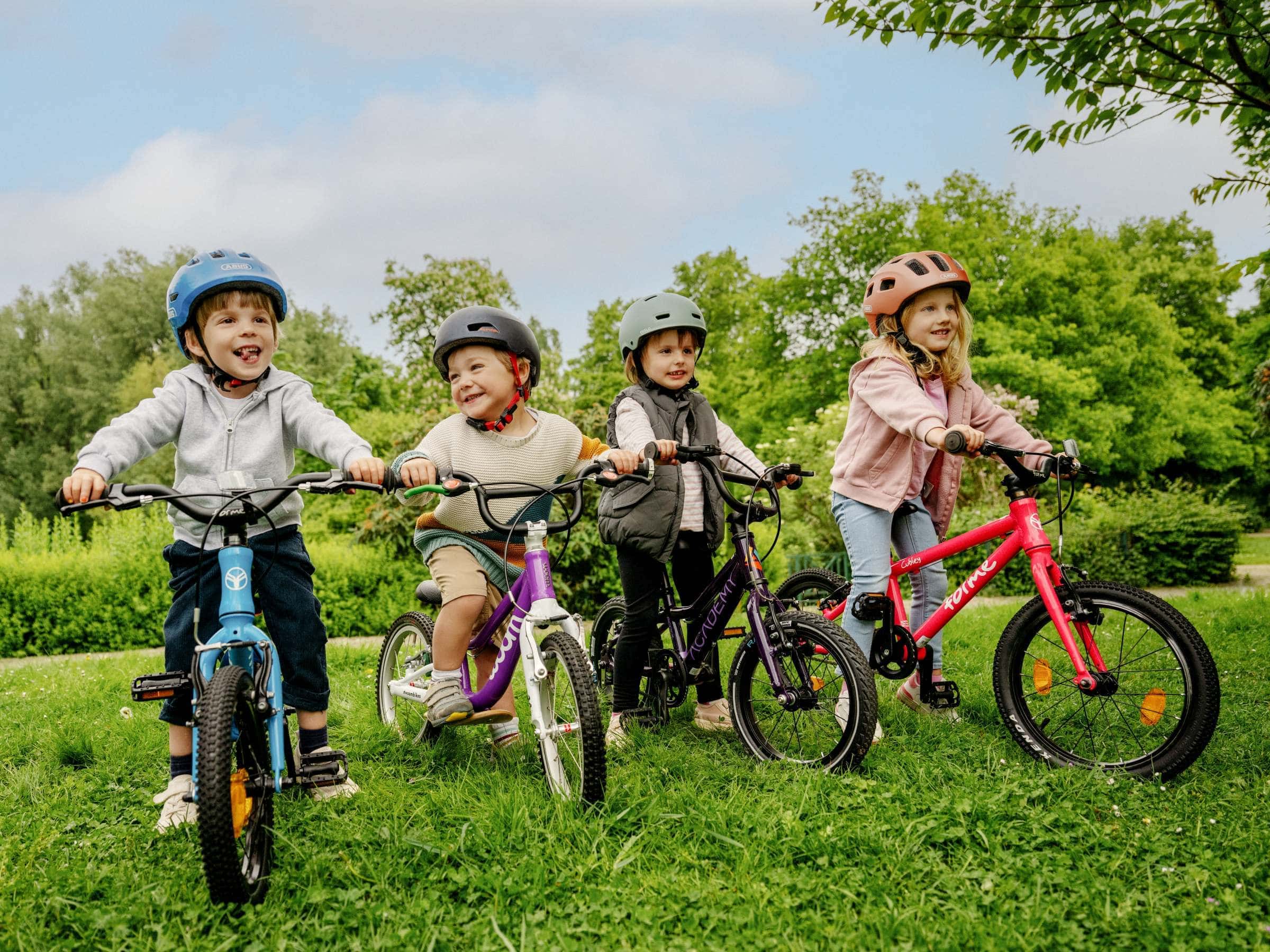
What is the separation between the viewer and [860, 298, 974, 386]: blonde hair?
153 inches

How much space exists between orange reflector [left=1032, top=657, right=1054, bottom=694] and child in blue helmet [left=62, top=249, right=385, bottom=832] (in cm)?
259

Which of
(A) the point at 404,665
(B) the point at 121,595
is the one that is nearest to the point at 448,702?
(A) the point at 404,665

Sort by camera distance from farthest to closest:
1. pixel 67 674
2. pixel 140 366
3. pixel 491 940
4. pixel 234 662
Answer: pixel 140 366 → pixel 67 674 → pixel 234 662 → pixel 491 940

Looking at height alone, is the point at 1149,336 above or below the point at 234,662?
above

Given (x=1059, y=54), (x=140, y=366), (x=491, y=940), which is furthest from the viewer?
(x=140, y=366)

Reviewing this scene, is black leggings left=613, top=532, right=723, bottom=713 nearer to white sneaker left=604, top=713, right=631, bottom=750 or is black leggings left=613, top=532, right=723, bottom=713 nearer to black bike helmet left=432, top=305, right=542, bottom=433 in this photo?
white sneaker left=604, top=713, right=631, bottom=750

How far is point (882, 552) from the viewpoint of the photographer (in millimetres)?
3861

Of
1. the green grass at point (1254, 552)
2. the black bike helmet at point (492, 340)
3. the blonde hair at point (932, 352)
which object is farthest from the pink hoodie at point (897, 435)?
the green grass at point (1254, 552)

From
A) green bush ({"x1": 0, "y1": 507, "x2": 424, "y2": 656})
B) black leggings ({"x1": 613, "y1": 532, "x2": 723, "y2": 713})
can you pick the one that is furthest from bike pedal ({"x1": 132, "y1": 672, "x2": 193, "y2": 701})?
green bush ({"x1": 0, "y1": 507, "x2": 424, "y2": 656})

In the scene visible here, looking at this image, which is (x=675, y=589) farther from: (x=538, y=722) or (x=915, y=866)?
(x=915, y=866)

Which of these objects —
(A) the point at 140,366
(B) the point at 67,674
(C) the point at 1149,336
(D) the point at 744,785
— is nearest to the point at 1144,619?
(D) the point at 744,785

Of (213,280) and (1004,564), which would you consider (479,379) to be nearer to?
(213,280)

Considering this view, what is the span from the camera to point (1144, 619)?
10.2 ft

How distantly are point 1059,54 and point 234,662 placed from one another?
4420 millimetres
